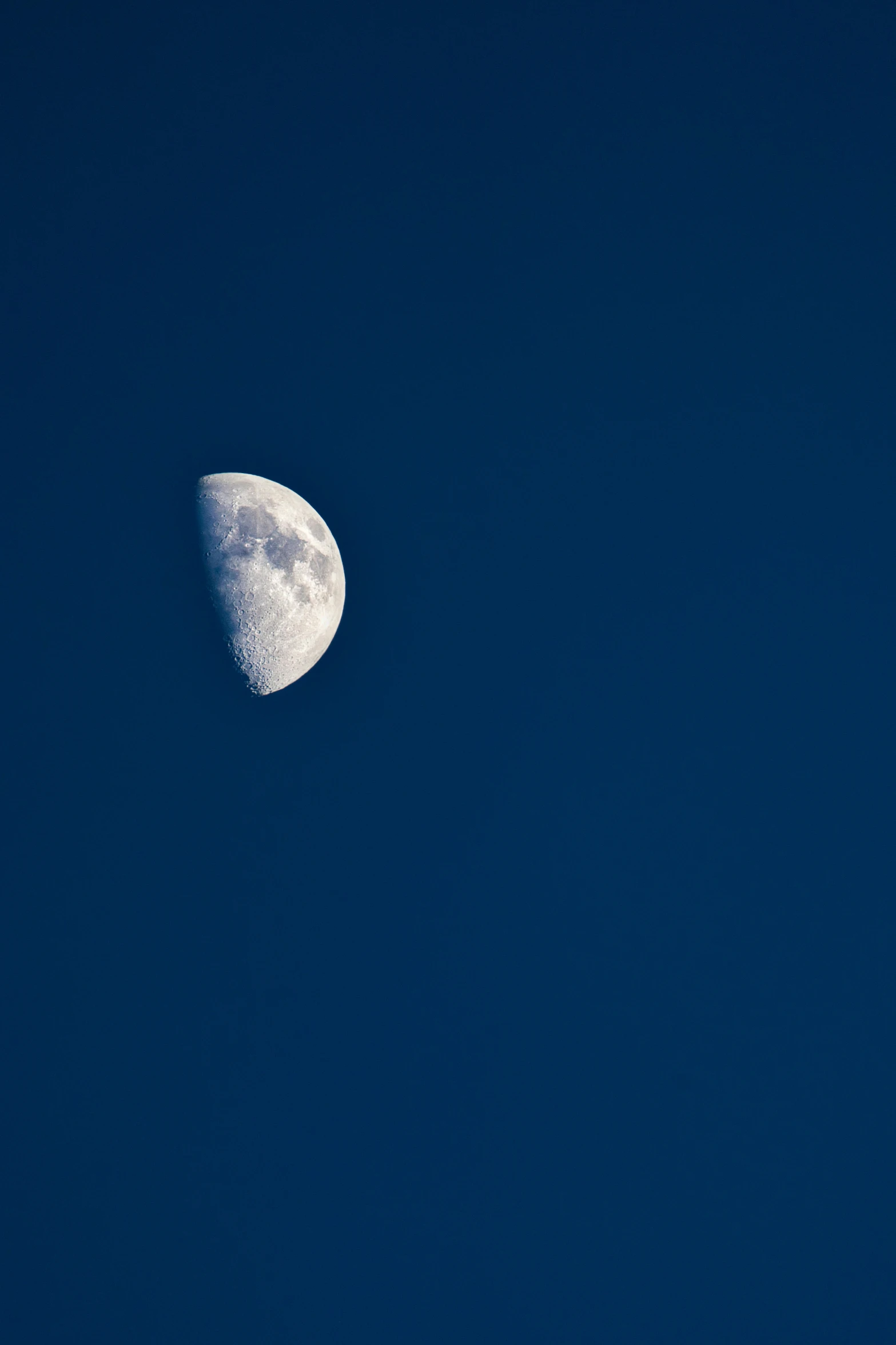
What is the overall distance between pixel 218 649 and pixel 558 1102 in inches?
126

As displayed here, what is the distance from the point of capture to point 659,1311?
4.45 m

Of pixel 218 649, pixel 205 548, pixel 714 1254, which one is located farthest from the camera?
pixel 714 1254

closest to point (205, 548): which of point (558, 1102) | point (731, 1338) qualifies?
point (558, 1102)

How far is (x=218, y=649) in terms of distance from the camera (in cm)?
386

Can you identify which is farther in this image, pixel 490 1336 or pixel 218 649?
pixel 490 1336

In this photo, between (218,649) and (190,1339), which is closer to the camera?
(218,649)

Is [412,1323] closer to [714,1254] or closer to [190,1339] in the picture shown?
[190,1339]

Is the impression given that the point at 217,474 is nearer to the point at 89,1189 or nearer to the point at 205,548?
Result: the point at 205,548

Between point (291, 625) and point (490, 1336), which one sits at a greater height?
point (291, 625)

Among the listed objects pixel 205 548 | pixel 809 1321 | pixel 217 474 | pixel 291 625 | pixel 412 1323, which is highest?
pixel 217 474

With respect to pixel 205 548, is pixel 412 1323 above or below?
below

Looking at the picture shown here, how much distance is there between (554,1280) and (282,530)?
4.51 meters

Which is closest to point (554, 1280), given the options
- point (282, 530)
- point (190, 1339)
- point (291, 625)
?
point (190, 1339)

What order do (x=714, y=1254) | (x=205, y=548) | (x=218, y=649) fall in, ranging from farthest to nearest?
(x=714, y=1254), (x=218, y=649), (x=205, y=548)
